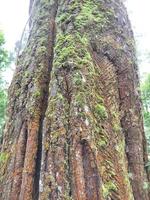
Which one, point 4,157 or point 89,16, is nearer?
point 4,157

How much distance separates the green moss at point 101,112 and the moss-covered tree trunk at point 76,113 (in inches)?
0.6

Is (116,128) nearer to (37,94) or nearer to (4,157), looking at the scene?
(37,94)

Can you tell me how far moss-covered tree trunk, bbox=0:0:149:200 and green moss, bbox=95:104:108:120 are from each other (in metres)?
0.01

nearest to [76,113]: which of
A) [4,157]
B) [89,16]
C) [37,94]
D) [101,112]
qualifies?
[101,112]

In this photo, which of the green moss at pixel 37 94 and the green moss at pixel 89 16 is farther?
the green moss at pixel 89 16

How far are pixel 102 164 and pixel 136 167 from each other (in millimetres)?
904

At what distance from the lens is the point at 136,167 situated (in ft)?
16.1

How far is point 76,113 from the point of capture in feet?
14.3

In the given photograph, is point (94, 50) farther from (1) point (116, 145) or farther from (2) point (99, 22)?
(1) point (116, 145)

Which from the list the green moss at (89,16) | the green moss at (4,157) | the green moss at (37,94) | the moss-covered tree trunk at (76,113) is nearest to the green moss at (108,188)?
the moss-covered tree trunk at (76,113)

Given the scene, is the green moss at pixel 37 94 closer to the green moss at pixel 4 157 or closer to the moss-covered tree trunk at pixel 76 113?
the moss-covered tree trunk at pixel 76 113

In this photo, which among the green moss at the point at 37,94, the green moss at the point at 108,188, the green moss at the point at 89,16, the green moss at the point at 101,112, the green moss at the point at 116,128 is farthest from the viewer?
the green moss at the point at 89,16

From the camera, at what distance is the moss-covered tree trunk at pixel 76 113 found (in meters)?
4.11

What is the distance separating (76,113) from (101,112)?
19.1 inches
